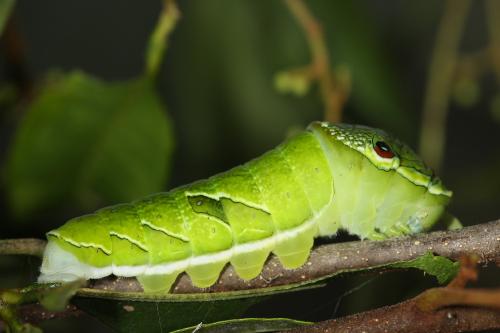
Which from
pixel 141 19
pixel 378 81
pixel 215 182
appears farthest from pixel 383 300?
pixel 141 19

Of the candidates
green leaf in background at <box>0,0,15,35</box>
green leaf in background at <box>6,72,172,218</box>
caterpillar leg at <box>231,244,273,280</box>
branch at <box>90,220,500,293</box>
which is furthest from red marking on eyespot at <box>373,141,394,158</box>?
green leaf in background at <box>0,0,15,35</box>

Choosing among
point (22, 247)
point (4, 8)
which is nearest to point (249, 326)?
point (22, 247)

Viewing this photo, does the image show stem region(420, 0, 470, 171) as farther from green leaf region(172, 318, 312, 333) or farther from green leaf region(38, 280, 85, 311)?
green leaf region(38, 280, 85, 311)

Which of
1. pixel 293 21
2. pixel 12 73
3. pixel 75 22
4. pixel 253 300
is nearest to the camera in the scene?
pixel 253 300

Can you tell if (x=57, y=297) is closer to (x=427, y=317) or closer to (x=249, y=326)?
(x=249, y=326)

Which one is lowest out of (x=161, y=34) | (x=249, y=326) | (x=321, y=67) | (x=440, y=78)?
(x=249, y=326)

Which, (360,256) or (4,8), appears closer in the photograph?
(360,256)

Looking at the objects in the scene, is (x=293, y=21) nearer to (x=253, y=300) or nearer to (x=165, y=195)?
(x=165, y=195)
